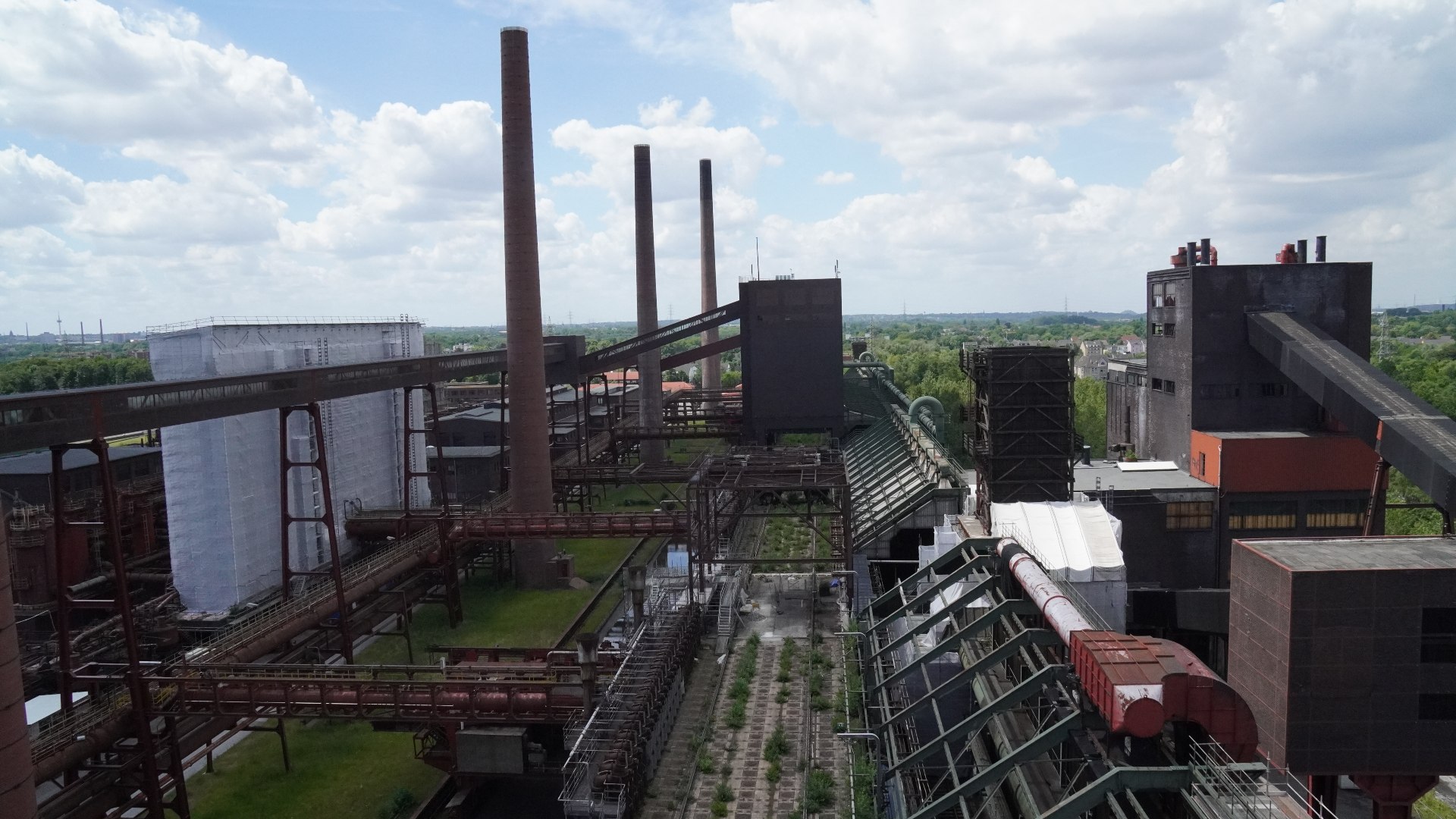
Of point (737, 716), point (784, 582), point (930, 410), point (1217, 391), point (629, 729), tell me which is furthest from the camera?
point (930, 410)

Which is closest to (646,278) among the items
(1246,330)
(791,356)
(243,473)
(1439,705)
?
(791,356)

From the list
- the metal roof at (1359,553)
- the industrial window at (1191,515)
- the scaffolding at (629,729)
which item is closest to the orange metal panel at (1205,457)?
the industrial window at (1191,515)

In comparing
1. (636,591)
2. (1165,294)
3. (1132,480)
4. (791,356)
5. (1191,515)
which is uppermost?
(1165,294)

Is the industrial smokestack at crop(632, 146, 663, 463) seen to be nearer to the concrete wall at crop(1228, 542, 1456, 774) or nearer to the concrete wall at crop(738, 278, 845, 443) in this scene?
the concrete wall at crop(738, 278, 845, 443)

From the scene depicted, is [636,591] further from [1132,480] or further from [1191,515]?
[1191,515]

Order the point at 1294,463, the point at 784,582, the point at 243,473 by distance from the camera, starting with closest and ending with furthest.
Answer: the point at 784,582 → the point at 1294,463 → the point at 243,473
